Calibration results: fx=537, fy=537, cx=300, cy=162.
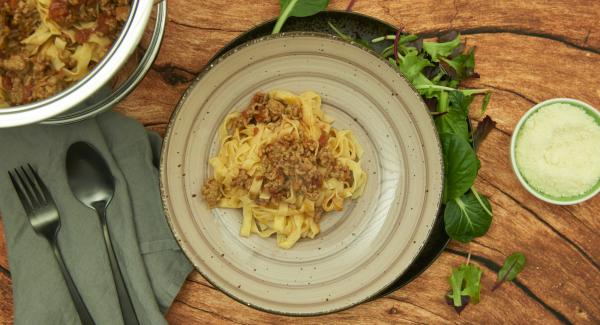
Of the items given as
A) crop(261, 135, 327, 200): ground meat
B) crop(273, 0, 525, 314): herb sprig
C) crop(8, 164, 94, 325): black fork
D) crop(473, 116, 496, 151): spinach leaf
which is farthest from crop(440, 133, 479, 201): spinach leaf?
crop(8, 164, 94, 325): black fork

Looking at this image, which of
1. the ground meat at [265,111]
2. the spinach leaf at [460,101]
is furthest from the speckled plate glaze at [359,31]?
the spinach leaf at [460,101]

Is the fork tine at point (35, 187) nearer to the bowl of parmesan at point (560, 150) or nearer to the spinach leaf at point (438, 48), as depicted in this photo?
the spinach leaf at point (438, 48)

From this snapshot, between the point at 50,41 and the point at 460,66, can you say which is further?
the point at 460,66

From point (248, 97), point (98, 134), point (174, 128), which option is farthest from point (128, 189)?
point (248, 97)

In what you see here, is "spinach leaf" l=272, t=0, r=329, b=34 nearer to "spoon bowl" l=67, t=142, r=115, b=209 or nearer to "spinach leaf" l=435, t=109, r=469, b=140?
"spinach leaf" l=435, t=109, r=469, b=140

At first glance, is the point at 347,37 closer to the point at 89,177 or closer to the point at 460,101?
the point at 460,101

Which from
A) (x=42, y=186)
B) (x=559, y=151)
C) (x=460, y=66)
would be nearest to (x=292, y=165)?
(x=460, y=66)
